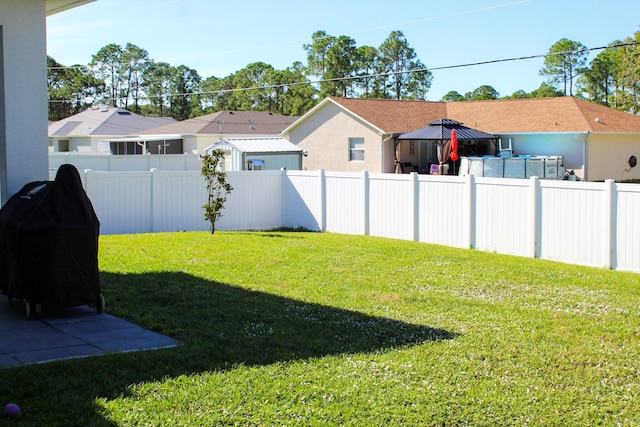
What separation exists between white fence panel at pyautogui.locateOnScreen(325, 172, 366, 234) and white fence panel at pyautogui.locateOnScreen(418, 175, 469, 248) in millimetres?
1995

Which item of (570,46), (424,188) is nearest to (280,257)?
(424,188)

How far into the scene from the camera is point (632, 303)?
9453 millimetres

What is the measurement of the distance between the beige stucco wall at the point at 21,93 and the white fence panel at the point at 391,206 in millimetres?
8352

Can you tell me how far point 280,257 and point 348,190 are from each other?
206 inches

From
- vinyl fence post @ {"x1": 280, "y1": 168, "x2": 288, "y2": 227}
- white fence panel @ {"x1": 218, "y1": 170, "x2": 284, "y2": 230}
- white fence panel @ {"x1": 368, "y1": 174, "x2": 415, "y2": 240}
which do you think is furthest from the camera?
vinyl fence post @ {"x1": 280, "y1": 168, "x2": 288, "y2": 227}

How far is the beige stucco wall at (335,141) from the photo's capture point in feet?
109

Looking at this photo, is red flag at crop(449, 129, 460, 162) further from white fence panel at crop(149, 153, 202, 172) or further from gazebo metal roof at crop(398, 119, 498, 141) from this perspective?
white fence panel at crop(149, 153, 202, 172)

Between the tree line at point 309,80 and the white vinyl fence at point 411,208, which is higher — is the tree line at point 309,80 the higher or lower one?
the higher one

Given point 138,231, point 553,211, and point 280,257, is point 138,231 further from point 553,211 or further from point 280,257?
point 553,211

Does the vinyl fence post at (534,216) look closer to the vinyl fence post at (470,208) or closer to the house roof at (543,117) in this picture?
the vinyl fence post at (470,208)

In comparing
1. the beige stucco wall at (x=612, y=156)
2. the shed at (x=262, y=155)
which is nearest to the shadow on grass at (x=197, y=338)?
the shed at (x=262, y=155)

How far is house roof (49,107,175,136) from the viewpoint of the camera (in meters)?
51.7

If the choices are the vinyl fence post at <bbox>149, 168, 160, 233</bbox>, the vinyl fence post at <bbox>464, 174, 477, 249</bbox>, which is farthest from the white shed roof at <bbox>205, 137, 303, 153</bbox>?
the vinyl fence post at <bbox>464, 174, 477, 249</bbox>

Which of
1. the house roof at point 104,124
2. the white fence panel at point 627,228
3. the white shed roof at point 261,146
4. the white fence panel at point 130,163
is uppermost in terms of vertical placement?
the house roof at point 104,124
